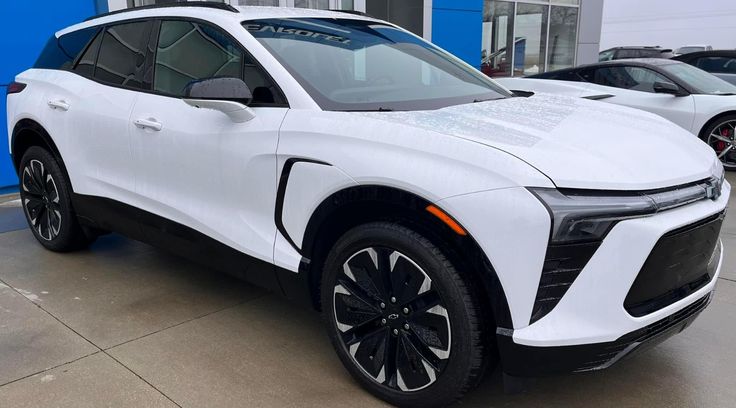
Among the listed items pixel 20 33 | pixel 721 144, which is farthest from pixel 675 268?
pixel 20 33

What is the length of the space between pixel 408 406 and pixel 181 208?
5.46 feet

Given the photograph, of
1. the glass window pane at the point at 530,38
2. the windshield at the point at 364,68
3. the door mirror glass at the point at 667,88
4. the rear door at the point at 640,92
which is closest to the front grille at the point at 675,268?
the windshield at the point at 364,68

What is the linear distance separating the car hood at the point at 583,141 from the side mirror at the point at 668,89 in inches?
211

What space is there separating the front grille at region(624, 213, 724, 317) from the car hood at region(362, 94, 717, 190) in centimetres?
20

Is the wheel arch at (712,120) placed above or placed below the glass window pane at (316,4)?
below

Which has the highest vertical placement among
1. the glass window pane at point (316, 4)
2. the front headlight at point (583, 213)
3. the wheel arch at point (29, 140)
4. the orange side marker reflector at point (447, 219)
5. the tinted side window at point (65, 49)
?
the glass window pane at point (316, 4)

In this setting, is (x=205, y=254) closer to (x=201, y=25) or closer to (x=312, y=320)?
(x=312, y=320)

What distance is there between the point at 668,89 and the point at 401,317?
6775 millimetres

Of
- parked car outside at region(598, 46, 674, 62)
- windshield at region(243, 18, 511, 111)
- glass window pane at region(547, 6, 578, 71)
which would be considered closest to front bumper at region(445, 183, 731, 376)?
windshield at region(243, 18, 511, 111)

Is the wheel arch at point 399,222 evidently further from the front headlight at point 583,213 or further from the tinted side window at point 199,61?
the tinted side window at point 199,61

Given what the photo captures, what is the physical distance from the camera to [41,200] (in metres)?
4.62

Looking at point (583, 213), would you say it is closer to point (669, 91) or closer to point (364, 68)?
point (364, 68)

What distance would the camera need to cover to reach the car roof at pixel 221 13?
338cm

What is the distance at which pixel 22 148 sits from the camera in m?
4.70
